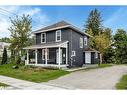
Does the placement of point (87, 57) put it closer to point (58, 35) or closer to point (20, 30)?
point (58, 35)

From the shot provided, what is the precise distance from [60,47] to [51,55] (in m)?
2.58

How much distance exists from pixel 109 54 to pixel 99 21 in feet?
19.7

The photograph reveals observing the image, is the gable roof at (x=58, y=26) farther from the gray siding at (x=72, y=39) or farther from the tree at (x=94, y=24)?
the tree at (x=94, y=24)

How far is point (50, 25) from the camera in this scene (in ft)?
105

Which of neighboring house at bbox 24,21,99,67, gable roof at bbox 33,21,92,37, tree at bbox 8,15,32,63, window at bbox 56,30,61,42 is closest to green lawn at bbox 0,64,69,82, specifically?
neighboring house at bbox 24,21,99,67

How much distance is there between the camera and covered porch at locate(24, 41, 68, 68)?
2747 centimetres

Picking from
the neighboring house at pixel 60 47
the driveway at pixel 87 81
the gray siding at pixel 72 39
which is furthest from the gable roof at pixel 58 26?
the driveway at pixel 87 81

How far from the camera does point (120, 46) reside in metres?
42.1

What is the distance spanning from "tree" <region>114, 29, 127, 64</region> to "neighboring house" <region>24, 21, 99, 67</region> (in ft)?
33.1

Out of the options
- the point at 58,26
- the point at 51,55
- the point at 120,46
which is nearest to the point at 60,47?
the point at 51,55

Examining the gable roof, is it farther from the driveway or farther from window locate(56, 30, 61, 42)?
the driveway
